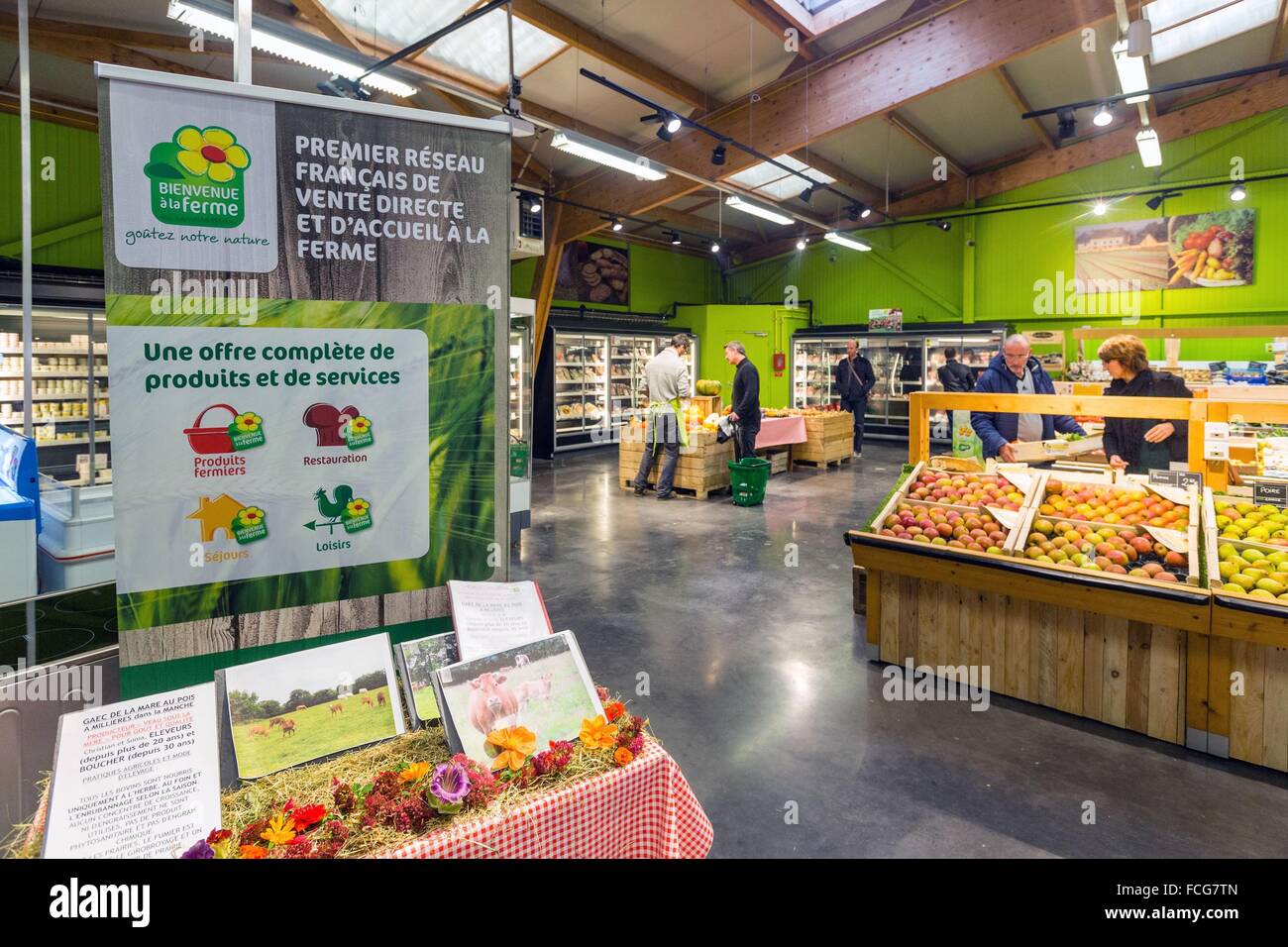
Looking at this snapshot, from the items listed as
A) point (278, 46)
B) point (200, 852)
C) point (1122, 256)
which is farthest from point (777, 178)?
point (200, 852)

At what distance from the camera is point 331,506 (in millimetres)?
1841

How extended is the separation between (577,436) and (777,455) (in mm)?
4199

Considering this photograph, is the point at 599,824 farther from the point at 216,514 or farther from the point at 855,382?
the point at 855,382

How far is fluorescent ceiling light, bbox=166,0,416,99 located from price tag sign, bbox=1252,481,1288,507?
5.19m

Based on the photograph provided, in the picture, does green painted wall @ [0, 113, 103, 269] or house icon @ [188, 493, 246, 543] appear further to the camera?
green painted wall @ [0, 113, 103, 269]

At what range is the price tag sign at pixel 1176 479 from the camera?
356cm

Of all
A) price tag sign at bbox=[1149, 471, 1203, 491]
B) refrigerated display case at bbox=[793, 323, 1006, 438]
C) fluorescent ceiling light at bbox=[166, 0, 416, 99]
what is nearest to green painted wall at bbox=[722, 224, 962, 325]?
refrigerated display case at bbox=[793, 323, 1006, 438]

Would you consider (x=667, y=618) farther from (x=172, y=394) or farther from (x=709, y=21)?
(x=709, y=21)

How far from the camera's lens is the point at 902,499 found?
408 cm

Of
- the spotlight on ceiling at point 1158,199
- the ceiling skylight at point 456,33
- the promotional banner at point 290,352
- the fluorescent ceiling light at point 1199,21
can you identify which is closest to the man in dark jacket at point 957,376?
the fluorescent ceiling light at point 1199,21

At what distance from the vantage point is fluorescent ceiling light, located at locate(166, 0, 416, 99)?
4203 millimetres

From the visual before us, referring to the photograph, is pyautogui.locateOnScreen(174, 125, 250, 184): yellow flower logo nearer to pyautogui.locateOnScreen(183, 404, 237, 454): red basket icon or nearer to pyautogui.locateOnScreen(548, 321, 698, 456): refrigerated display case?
pyautogui.locateOnScreen(183, 404, 237, 454): red basket icon

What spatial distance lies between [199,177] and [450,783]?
4.55 feet
